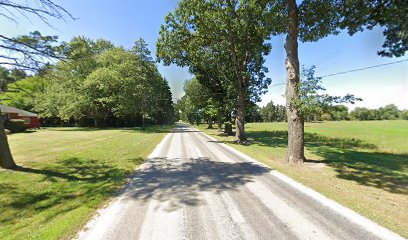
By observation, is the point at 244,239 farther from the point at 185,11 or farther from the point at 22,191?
the point at 185,11

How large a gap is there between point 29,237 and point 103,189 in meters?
2.65

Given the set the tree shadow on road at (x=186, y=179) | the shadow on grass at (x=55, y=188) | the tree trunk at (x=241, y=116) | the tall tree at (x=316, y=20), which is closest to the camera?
the shadow on grass at (x=55, y=188)

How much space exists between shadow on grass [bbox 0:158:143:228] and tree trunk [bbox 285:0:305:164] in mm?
7888

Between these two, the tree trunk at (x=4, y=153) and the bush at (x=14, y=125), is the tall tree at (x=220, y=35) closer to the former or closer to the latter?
the tree trunk at (x=4, y=153)

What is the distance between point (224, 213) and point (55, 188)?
5.58 metres

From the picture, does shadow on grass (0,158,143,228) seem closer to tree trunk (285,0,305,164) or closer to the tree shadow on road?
the tree shadow on road

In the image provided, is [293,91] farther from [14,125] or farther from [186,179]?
[14,125]

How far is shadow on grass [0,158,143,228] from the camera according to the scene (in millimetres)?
4840

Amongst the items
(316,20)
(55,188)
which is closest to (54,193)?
(55,188)

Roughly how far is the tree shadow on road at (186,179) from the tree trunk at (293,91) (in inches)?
85.8

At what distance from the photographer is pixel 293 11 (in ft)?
32.6

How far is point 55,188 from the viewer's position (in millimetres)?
6383

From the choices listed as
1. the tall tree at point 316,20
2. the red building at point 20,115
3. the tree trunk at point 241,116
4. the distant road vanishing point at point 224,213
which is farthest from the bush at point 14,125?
the tall tree at point 316,20

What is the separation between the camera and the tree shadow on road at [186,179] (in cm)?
568
